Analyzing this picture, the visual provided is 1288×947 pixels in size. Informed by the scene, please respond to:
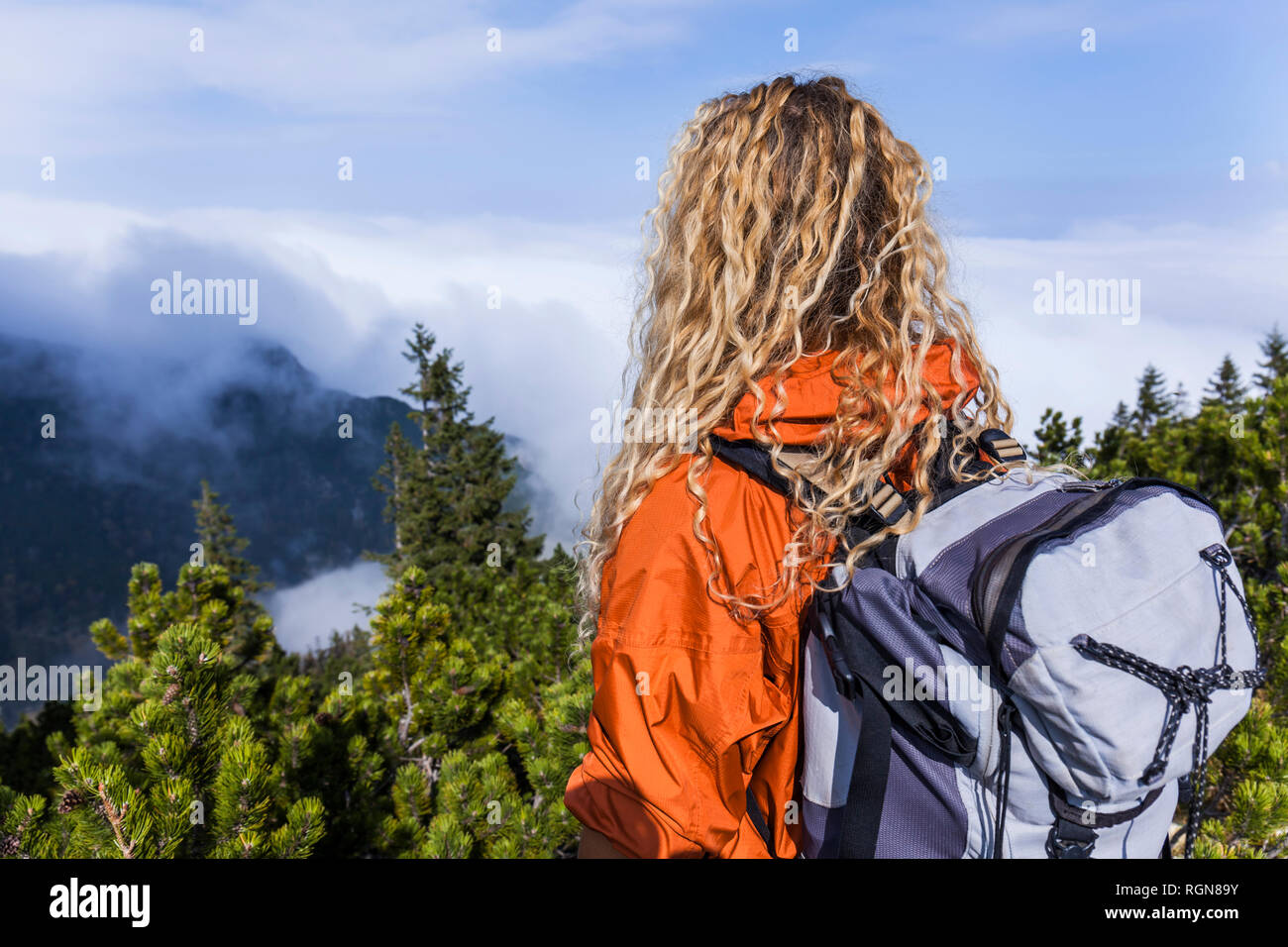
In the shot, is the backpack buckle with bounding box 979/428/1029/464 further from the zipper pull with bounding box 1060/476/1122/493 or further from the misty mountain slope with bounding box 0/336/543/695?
the misty mountain slope with bounding box 0/336/543/695

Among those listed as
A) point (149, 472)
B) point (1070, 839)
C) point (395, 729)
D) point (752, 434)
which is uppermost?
point (149, 472)

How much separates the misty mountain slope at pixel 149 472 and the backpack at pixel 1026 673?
78.7 metres

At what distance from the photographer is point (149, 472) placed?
312ft

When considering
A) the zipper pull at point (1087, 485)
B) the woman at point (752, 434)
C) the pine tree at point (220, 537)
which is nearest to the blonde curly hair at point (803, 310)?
the woman at point (752, 434)

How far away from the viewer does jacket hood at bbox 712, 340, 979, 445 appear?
4.34 feet

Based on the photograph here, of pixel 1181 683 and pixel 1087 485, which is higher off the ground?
pixel 1087 485

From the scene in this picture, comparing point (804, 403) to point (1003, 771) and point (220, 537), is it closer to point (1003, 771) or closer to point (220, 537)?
point (1003, 771)

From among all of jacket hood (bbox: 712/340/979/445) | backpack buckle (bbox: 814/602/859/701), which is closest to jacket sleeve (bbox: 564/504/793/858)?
backpack buckle (bbox: 814/602/859/701)

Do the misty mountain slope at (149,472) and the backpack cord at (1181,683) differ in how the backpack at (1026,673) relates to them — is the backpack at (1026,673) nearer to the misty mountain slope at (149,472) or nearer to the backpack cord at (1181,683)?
the backpack cord at (1181,683)

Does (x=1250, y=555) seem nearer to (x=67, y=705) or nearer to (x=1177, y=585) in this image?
(x=1177, y=585)

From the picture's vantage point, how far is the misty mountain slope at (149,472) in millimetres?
82688

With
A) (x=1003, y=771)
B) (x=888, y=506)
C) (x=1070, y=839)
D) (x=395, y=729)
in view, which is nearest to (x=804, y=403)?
(x=888, y=506)

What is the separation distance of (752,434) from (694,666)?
0.44 m
